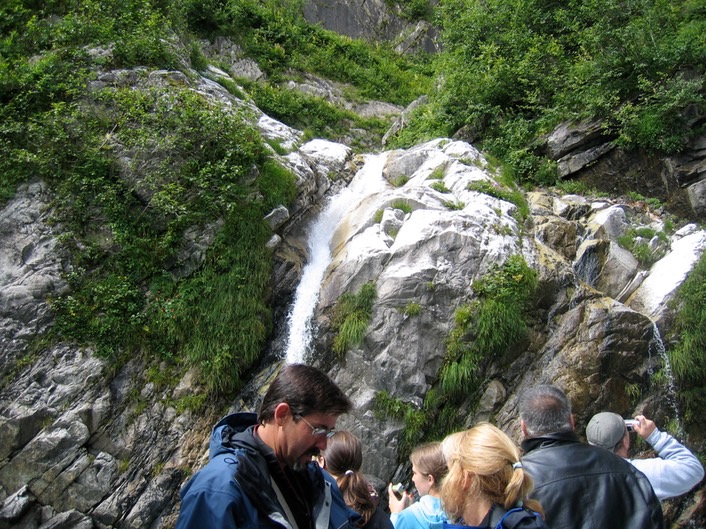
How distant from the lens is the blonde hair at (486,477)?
8.09ft

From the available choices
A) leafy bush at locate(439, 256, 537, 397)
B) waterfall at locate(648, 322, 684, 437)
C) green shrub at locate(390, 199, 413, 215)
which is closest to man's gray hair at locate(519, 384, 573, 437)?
leafy bush at locate(439, 256, 537, 397)

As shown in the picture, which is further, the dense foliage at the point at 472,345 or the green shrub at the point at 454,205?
the green shrub at the point at 454,205

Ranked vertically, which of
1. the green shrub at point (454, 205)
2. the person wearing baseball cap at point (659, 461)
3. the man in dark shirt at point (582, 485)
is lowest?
the green shrub at point (454, 205)

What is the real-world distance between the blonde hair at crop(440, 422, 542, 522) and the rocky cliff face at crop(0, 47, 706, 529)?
18.3ft

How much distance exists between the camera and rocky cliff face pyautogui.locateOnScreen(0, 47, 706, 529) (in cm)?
752

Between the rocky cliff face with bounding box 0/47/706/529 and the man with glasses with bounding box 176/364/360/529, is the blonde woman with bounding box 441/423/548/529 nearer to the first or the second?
the man with glasses with bounding box 176/364/360/529

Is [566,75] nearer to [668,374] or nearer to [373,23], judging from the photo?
[668,374]

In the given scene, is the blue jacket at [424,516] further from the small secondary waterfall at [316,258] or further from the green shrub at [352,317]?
the small secondary waterfall at [316,258]

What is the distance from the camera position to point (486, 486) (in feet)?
8.13

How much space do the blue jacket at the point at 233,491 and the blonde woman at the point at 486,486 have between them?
2.29 feet

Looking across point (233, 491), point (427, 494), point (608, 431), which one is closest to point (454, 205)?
point (608, 431)

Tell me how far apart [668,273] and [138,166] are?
10659 millimetres

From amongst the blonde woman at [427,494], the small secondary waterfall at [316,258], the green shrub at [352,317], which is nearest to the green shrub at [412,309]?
the green shrub at [352,317]

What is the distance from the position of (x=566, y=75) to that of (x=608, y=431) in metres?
13.7
